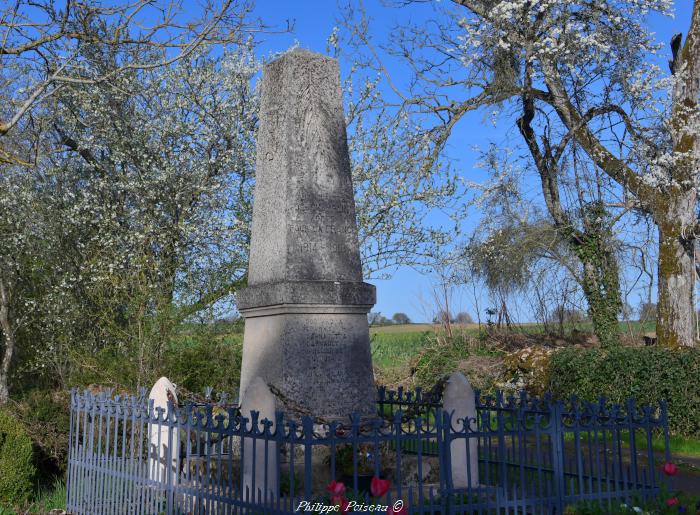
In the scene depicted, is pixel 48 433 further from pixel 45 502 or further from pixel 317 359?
pixel 317 359

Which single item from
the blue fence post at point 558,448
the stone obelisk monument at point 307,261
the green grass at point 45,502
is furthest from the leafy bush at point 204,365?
the blue fence post at point 558,448

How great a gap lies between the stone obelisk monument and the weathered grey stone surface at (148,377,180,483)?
75cm

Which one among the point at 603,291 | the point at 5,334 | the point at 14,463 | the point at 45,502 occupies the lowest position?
the point at 45,502

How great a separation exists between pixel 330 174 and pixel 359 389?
1999 mm

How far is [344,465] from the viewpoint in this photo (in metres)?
6.52

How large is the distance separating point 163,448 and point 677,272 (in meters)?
12.0

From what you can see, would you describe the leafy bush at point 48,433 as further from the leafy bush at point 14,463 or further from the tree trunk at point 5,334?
the tree trunk at point 5,334

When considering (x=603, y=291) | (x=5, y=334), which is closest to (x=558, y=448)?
(x=603, y=291)

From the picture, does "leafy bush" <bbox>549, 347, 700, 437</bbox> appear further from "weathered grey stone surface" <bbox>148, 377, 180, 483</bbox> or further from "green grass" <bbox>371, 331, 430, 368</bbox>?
"weathered grey stone surface" <bbox>148, 377, 180, 483</bbox>

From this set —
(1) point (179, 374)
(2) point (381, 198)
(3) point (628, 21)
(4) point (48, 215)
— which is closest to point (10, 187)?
(4) point (48, 215)

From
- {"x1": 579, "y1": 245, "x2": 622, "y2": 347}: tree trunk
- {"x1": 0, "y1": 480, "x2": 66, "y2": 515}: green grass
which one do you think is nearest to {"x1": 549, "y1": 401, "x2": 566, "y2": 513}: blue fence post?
{"x1": 0, "y1": 480, "x2": 66, "y2": 515}: green grass

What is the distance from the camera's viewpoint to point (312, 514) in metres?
5.20

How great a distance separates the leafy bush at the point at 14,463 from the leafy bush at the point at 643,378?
9.46 m

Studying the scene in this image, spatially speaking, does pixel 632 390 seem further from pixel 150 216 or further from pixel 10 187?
pixel 10 187
